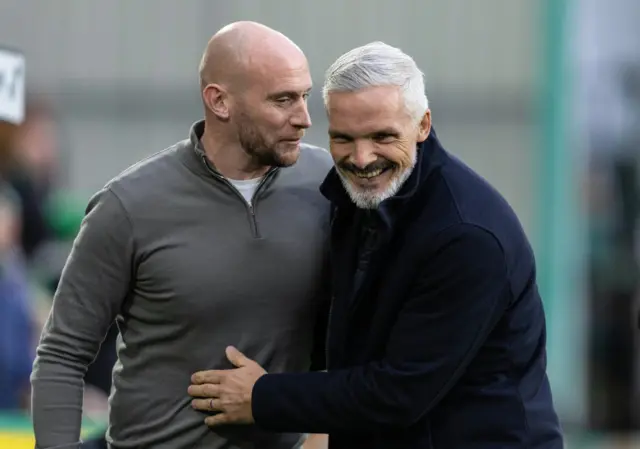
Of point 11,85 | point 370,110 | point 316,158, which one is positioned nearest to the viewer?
point 370,110

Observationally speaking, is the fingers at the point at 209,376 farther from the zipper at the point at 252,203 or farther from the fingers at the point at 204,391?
the zipper at the point at 252,203

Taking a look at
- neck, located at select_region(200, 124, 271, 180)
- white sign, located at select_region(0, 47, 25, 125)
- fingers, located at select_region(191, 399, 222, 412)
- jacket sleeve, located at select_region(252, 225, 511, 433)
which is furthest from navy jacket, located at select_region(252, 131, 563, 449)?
white sign, located at select_region(0, 47, 25, 125)

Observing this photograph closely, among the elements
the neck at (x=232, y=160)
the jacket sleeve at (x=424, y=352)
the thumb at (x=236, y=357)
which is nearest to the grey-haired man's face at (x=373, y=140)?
the jacket sleeve at (x=424, y=352)

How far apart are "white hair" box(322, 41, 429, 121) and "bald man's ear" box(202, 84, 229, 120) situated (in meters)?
0.33

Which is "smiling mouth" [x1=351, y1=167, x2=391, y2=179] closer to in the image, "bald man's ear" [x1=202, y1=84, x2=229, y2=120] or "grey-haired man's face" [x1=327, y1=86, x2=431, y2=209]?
"grey-haired man's face" [x1=327, y1=86, x2=431, y2=209]

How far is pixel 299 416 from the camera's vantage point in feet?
9.55

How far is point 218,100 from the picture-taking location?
3.08 metres

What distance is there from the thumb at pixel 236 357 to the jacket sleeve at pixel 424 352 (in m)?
0.13

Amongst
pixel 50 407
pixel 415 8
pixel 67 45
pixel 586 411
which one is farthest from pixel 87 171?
pixel 50 407

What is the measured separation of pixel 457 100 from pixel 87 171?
A: 197 cm

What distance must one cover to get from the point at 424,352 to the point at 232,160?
2.04ft

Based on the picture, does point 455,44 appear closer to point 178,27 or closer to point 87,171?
point 178,27

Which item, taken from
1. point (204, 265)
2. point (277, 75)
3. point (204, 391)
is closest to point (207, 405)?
point (204, 391)

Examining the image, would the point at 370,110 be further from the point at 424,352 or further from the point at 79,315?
the point at 79,315
